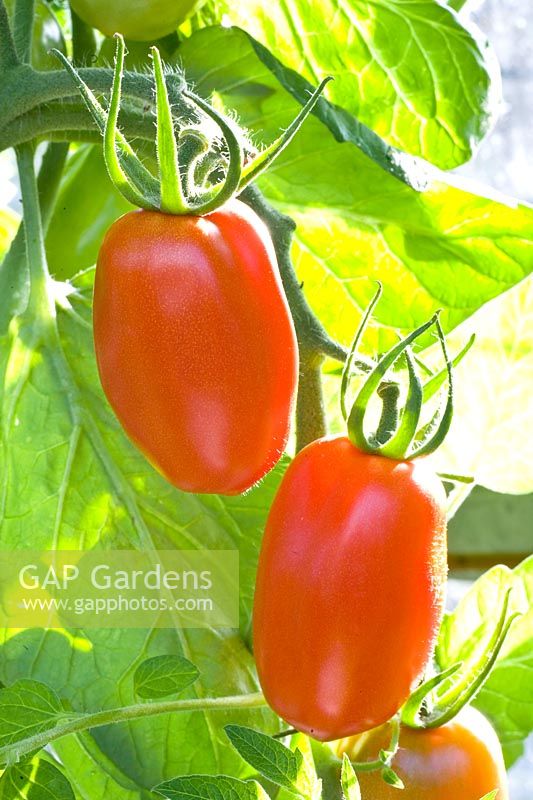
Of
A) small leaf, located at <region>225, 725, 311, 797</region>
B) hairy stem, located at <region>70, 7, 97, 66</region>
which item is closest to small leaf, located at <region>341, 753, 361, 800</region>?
small leaf, located at <region>225, 725, 311, 797</region>

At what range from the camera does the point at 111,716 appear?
411 mm

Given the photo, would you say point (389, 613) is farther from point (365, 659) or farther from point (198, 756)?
point (198, 756)

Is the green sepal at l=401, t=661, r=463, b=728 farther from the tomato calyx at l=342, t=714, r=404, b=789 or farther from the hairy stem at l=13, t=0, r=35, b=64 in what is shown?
the hairy stem at l=13, t=0, r=35, b=64

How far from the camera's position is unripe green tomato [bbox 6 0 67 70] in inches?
21.2

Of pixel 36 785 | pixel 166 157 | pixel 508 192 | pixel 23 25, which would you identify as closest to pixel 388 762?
pixel 36 785

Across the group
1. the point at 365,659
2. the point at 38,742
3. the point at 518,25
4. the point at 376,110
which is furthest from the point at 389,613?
the point at 518,25

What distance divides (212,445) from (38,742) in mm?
123

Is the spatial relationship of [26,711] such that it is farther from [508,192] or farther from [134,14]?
[508,192]

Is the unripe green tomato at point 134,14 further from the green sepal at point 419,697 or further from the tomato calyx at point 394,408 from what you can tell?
the green sepal at point 419,697

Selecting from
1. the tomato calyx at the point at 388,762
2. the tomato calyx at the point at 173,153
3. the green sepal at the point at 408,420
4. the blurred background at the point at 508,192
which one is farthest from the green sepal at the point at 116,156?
the blurred background at the point at 508,192

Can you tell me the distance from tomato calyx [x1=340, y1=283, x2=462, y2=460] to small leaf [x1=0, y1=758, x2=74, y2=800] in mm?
159

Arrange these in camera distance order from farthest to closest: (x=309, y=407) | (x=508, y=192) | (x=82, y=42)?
(x=508, y=192)
(x=82, y=42)
(x=309, y=407)

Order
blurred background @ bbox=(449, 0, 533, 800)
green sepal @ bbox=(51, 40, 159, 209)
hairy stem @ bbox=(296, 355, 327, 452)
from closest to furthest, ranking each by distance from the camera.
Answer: green sepal @ bbox=(51, 40, 159, 209)
hairy stem @ bbox=(296, 355, 327, 452)
blurred background @ bbox=(449, 0, 533, 800)

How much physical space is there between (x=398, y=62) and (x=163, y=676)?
32 cm
